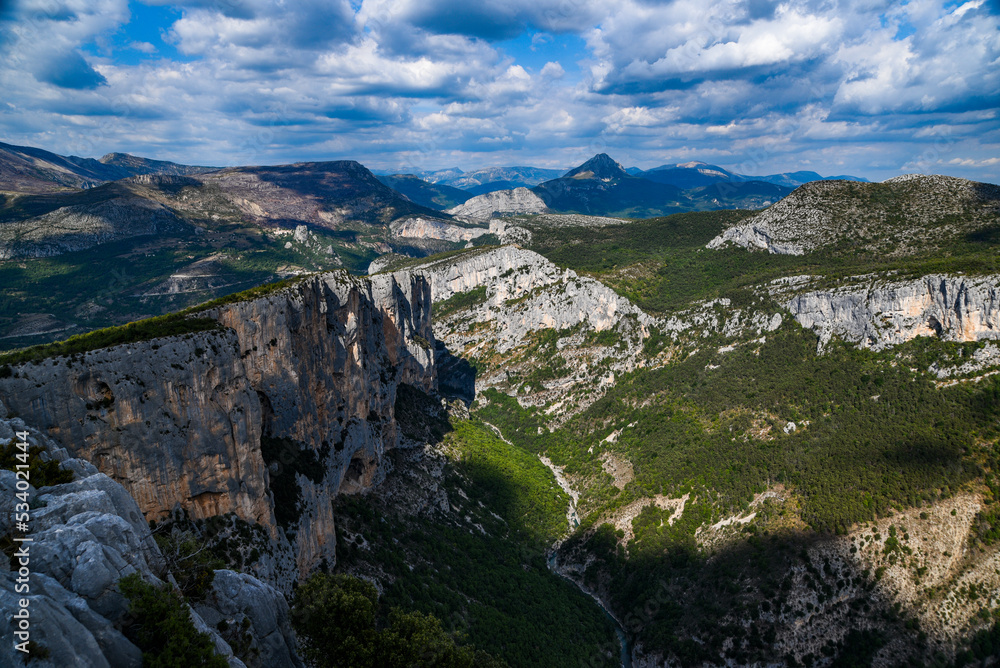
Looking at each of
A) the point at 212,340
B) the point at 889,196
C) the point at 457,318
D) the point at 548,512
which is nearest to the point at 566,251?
the point at 457,318

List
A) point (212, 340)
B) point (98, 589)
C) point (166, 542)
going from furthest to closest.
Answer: point (212, 340) → point (166, 542) → point (98, 589)

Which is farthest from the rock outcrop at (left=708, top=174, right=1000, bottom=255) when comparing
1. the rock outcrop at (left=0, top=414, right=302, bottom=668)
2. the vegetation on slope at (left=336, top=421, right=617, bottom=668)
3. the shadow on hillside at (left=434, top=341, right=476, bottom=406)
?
the rock outcrop at (left=0, top=414, right=302, bottom=668)

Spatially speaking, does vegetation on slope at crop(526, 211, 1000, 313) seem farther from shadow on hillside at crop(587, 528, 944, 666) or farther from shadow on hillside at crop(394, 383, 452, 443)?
shadow on hillside at crop(394, 383, 452, 443)

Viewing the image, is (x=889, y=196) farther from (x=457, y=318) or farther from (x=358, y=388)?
(x=358, y=388)

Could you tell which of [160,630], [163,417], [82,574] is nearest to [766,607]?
[160,630]

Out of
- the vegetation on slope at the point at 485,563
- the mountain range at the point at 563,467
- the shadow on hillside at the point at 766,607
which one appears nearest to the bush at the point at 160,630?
the mountain range at the point at 563,467

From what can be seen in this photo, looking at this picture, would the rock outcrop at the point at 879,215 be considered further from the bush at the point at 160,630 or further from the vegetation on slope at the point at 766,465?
the bush at the point at 160,630
